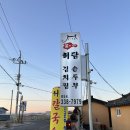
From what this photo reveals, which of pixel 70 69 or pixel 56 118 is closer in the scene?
pixel 70 69

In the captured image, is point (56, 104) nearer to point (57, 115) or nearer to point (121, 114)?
point (57, 115)

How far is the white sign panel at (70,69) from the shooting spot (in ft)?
25.3

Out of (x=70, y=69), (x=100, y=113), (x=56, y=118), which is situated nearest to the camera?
(x=70, y=69)

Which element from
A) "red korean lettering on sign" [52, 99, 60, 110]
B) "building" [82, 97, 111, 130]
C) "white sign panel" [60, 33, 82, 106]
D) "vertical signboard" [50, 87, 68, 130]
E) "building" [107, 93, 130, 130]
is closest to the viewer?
"white sign panel" [60, 33, 82, 106]

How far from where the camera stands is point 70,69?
27.2 ft

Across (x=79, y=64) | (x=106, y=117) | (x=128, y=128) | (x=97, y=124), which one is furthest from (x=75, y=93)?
(x=106, y=117)

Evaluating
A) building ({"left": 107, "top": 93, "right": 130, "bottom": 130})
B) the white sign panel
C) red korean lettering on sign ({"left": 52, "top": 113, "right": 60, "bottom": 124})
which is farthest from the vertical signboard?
building ({"left": 107, "top": 93, "right": 130, "bottom": 130})

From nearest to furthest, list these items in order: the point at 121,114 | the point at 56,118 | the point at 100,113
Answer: the point at 56,118 → the point at 121,114 → the point at 100,113

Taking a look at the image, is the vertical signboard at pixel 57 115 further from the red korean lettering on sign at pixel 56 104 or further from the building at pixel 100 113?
the building at pixel 100 113

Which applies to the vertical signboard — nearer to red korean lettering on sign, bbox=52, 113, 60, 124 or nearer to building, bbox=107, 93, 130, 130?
red korean lettering on sign, bbox=52, 113, 60, 124

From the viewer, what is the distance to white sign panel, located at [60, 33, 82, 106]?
7.70 metres

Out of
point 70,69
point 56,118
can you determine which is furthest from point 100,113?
point 70,69

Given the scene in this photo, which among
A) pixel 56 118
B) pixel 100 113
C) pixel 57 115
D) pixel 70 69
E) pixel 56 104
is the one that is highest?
pixel 70 69

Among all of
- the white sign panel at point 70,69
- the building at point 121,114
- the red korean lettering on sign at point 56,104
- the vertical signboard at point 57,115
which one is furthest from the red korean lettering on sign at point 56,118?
the building at point 121,114
